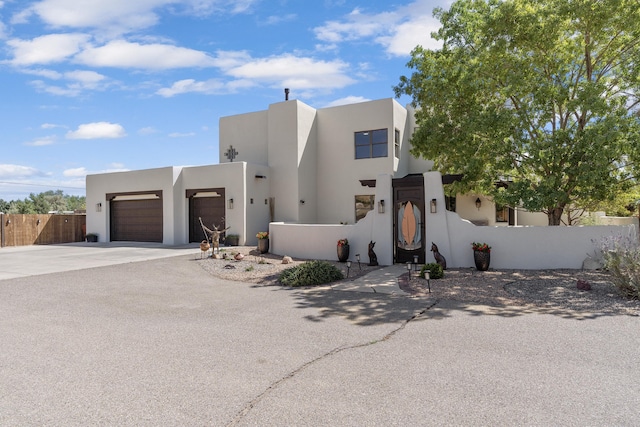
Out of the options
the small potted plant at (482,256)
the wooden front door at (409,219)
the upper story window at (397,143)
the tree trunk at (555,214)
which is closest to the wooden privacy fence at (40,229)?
the upper story window at (397,143)

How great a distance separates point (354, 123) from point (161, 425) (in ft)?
56.9

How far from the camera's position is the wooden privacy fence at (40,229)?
19703mm

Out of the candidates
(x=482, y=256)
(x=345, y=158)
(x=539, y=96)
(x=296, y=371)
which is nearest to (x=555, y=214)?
(x=482, y=256)

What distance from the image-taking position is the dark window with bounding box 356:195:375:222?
1872 centimetres

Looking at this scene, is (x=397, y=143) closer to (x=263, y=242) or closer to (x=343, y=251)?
(x=343, y=251)

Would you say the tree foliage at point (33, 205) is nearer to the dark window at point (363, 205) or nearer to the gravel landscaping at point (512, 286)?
the dark window at point (363, 205)

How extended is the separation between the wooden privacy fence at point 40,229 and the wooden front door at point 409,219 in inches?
776

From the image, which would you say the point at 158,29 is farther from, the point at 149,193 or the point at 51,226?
the point at 51,226

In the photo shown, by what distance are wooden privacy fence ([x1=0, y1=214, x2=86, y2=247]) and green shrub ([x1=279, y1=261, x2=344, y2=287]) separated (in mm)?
17891

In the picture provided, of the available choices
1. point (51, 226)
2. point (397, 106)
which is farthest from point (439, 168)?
point (51, 226)

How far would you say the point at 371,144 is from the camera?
18.7 metres

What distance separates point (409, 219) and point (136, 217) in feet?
50.6

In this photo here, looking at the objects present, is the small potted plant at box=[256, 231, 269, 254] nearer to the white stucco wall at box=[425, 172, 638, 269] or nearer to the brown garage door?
the brown garage door

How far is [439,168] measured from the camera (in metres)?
15.4
